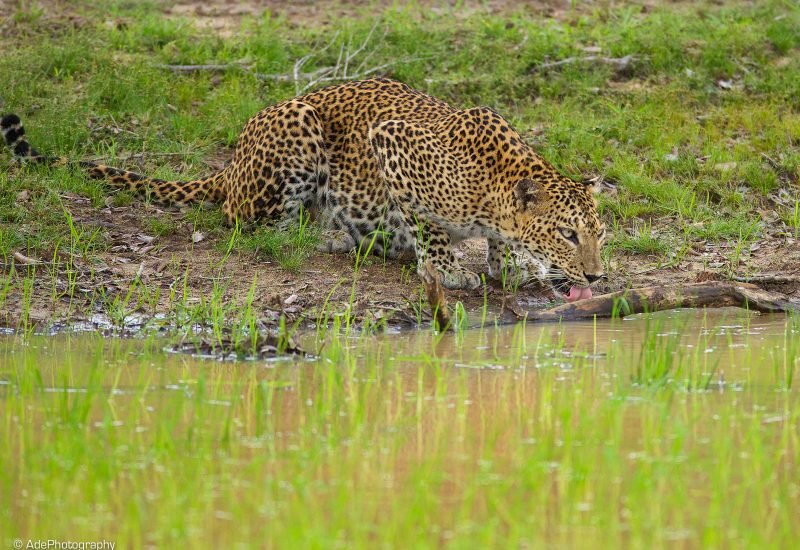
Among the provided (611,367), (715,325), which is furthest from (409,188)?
(611,367)

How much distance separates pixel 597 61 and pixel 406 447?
8.64m

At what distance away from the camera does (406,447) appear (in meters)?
6.38

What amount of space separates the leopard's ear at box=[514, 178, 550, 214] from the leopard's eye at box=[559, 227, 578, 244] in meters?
0.25

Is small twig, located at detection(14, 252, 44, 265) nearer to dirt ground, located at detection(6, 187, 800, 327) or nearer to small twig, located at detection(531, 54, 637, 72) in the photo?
dirt ground, located at detection(6, 187, 800, 327)

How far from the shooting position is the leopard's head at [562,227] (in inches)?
400

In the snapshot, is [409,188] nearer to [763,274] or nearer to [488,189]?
[488,189]

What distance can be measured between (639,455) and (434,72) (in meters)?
8.32

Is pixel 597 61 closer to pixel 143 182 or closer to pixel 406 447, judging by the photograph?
pixel 143 182

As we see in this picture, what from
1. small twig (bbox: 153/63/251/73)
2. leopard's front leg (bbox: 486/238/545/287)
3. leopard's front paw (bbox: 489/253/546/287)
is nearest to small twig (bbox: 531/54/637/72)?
small twig (bbox: 153/63/251/73)

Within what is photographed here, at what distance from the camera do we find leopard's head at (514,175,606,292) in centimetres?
1016

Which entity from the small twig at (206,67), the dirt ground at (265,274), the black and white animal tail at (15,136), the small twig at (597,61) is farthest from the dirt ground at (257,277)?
the small twig at (597,61)

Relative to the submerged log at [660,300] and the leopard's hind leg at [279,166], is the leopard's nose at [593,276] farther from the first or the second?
the leopard's hind leg at [279,166]

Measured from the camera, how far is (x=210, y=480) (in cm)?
577

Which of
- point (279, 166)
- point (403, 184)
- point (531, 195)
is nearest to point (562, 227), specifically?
point (531, 195)
